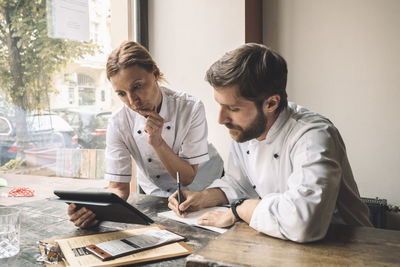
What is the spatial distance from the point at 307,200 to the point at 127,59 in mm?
1120

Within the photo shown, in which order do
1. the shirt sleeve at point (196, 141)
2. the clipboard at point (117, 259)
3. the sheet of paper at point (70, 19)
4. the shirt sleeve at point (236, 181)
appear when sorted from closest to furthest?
the clipboard at point (117, 259), the shirt sleeve at point (236, 181), the shirt sleeve at point (196, 141), the sheet of paper at point (70, 19)

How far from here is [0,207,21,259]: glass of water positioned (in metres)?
1.23

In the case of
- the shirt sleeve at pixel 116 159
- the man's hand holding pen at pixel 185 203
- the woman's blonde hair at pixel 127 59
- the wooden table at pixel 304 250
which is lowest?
the man's hand holding pen at pixel 185 203

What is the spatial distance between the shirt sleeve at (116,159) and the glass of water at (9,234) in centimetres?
78

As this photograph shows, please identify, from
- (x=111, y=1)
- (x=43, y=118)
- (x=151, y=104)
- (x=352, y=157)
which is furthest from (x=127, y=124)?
(x=352, y=157)

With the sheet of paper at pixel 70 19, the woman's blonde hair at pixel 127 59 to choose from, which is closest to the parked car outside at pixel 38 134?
the sheet of paper at pixel 70 19

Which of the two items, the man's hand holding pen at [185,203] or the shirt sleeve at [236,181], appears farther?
the shirt sleeve at [236,181]

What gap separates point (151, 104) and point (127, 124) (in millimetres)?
204

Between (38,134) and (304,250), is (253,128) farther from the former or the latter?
(38,134)

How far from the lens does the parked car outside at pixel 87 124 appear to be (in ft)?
8.49

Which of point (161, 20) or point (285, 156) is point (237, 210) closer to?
point (285, 156)

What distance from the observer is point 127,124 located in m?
2.13

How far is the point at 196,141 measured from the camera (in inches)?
86.9

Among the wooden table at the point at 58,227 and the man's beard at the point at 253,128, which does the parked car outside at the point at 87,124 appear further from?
the man's beard at the point at 253,128
